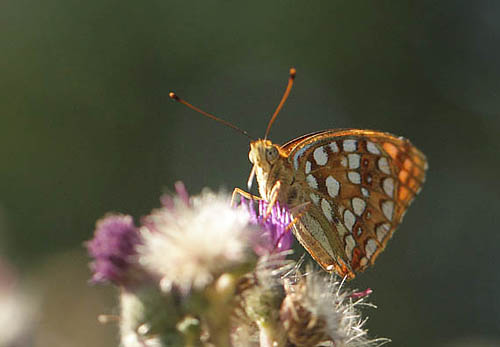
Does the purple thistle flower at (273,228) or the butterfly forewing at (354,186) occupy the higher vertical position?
the butterfly forewing at (354,186)

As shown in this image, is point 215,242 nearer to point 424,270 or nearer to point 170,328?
point 170,328

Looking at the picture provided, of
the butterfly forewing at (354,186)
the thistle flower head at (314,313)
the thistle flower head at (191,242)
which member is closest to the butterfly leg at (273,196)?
the butterfly forewing at (354,186)

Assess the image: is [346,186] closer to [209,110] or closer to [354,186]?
[354,186]

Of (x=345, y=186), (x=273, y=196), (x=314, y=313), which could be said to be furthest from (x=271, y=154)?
(x=314, y=313)

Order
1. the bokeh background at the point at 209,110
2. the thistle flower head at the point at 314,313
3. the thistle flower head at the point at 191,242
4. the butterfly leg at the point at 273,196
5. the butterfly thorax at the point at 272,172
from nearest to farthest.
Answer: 1. the thistle flower head at the point at 191,242
2. the thistle flower head at the point at 314,313
3. the butterfly leg at the point at 273,196
4. the butterfly thorax at the point at 272,172
5. the bokeh background at the point at 209,110

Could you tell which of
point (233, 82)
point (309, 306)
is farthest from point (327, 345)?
point (233, 82)

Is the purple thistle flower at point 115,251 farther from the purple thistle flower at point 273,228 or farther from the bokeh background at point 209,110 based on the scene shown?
the bokeh background at point 209,110

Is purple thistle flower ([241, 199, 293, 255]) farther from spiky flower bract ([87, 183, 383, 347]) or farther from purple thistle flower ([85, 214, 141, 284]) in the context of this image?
purple thistle flower ([85, 214, 141, 284])

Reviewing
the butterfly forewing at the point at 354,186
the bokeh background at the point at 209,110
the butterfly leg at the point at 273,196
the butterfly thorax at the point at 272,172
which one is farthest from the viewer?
the bokeh background at the point at 209,110
